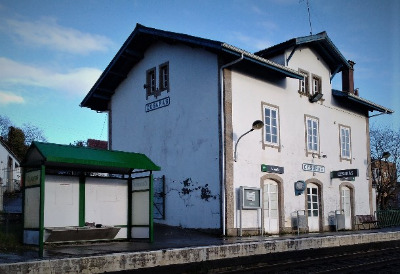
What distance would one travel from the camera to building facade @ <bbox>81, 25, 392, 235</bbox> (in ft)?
53.7

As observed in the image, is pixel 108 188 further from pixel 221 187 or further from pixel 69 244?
pixel 221 187

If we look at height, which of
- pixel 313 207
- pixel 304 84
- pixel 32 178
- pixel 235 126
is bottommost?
pixel 313 207

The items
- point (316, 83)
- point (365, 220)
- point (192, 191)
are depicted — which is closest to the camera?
point (192, 191)

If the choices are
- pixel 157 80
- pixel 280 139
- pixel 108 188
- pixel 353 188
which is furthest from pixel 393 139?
pixel 108 188

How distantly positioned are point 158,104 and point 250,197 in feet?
17.9

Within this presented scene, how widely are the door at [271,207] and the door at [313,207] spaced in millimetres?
2531

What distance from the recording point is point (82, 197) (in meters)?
12.7

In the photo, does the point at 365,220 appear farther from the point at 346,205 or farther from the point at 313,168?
the point at 313,168

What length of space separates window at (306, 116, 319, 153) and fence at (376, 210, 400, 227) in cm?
723

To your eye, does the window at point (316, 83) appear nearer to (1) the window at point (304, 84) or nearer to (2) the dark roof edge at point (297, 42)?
(1) the window at point (304, 84)

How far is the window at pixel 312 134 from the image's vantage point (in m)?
20.4

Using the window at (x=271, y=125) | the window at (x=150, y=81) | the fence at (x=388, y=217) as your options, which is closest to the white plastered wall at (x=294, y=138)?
the window at (x=271, y=125)

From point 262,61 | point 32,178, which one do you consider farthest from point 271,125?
point 32,178

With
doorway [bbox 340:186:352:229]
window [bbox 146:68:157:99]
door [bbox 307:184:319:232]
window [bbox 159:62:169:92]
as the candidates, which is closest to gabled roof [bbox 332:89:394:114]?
doorway [bbox 340:186:352:229]
